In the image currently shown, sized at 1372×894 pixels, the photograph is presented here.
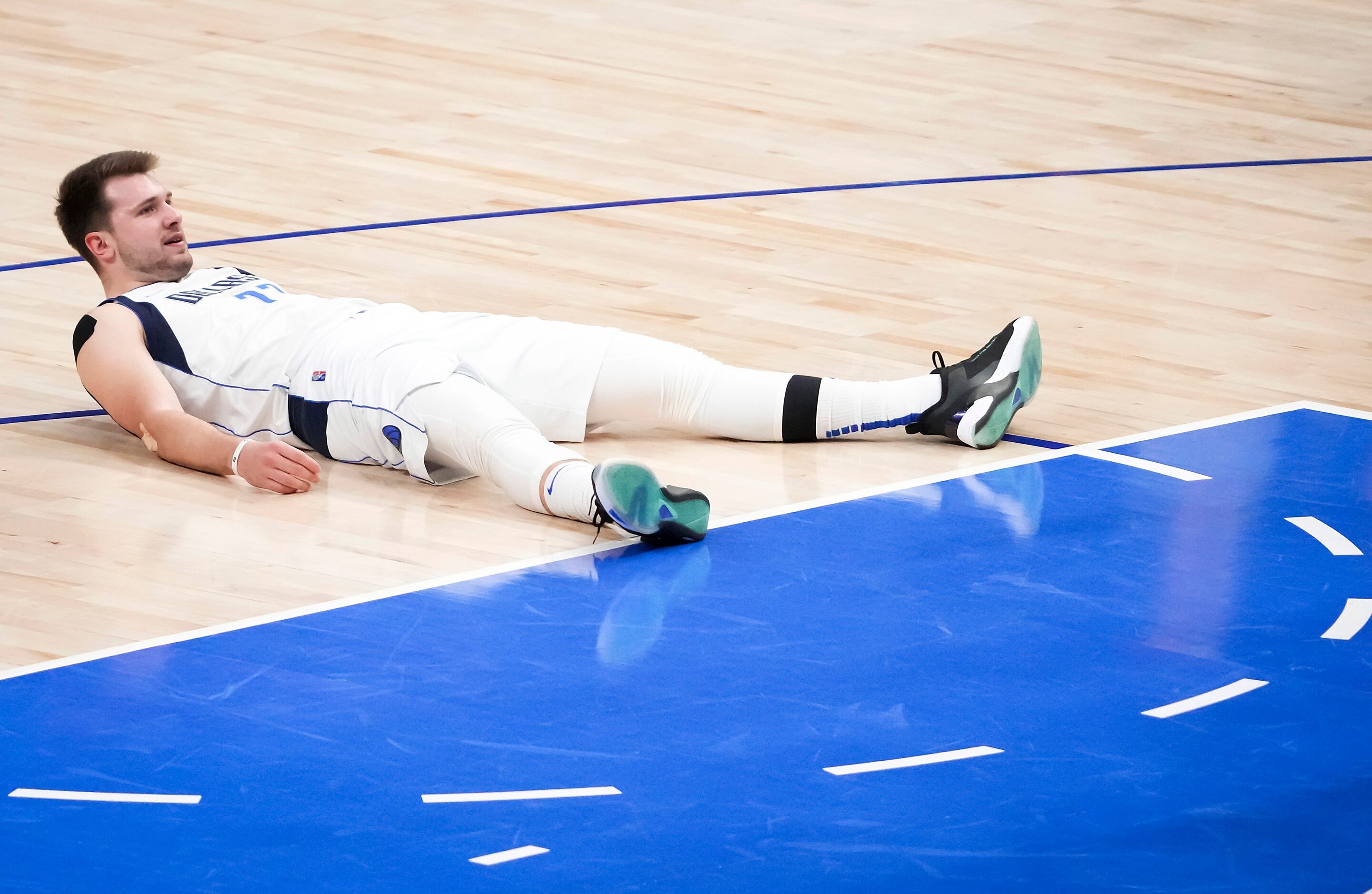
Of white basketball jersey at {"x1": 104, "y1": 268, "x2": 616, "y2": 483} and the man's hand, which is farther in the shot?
A: white basketball jersey at {"x1": 104, "y1": 268, "x2": 616, "y2": 483}

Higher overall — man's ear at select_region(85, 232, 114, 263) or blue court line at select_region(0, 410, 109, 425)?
man's ear at select_region(85, 232, 114, 263)

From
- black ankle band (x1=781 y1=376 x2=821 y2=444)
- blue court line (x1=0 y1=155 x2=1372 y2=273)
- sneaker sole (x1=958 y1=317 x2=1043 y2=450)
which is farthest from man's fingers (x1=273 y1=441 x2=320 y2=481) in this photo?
blue court line (x1=0 y1=155 x2=1372 y2=273)

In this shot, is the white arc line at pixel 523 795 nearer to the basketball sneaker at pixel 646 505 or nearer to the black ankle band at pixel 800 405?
the basketball sneaker at pixel 646 505

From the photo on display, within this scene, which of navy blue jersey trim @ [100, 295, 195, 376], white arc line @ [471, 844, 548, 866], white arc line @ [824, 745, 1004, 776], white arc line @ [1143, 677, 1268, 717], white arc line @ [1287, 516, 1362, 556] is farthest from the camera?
navy blue jersey trim @ [100, 295, 195, 376]

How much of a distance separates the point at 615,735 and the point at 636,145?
14.6 ft

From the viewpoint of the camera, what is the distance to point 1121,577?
392 centimetres

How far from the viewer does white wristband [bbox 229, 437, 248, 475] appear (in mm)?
4273

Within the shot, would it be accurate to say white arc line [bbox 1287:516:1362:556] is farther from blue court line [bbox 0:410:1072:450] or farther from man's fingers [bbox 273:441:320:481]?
man's fingers [bbox 273:441:320:481]

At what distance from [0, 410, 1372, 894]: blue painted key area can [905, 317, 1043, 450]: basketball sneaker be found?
1.03 ft

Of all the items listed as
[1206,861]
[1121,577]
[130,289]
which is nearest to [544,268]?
[130,289]

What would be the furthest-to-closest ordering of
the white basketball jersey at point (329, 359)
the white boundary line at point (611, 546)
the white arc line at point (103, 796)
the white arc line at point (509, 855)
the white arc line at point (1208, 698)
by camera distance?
the white basketball jersey at point (329, 359) → the white boundary line at point (611, 546) → the white arc line at point (1208, 698) → the white arc line at point (103, 796) → the white arc line at point (509, 855)

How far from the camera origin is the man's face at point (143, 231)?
4.70 meters

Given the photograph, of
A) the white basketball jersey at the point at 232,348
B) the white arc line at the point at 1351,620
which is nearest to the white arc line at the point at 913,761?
the white arc line at the point at 1351,620

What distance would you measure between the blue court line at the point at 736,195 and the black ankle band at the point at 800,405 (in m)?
2.10
